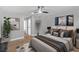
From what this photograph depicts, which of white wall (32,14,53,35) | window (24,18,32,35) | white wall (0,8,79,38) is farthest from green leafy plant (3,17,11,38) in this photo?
white wall (32,14,53,35)

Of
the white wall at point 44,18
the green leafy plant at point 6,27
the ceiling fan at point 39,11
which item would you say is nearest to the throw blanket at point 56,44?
the white wall at point 44,18

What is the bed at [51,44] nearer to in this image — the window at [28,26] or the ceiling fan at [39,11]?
the window at [28,26]

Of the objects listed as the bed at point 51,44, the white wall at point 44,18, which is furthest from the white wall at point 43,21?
the bed at point 51,44

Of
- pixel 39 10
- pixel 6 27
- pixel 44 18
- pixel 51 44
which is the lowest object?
pixel 51 44

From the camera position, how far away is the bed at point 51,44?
1.49 meters

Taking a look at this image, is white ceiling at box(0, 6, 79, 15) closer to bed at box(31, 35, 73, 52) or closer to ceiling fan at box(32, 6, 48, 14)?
ceiling fan at box(32, 6, 48, 14)

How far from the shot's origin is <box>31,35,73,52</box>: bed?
149 cm

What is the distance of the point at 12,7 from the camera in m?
1.55

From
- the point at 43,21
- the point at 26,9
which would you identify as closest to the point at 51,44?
the point at 43,21

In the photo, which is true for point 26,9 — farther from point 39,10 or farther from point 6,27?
point 6,27

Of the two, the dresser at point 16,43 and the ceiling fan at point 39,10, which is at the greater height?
the ceiling fan at point 39,10

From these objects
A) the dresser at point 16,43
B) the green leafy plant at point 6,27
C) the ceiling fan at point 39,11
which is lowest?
the dresser at point 16,43

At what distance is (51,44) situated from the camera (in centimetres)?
152
